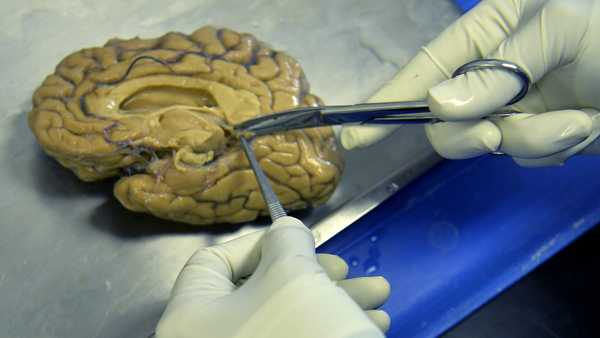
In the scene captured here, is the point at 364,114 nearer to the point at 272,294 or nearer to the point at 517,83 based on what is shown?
the point at 517,83

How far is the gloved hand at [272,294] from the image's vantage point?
1.01m

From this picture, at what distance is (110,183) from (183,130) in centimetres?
35

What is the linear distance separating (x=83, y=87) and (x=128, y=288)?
1.95 feet

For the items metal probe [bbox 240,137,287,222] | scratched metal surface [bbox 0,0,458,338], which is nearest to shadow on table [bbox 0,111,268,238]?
scratched metal surface [bbox 0,0,458,338]

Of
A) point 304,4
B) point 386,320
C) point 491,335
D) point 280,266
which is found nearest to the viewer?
point 280,266

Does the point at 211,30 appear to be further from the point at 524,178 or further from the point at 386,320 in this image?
the point at 524,178

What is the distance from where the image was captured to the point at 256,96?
1.61 meters

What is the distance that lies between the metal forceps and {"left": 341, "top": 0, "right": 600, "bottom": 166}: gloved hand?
0.08 feet

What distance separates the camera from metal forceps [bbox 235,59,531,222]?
1.26m

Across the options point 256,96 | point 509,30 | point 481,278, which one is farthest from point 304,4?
point 481,278

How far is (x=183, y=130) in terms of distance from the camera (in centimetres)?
156

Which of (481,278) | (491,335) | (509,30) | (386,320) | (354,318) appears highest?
(509,30)

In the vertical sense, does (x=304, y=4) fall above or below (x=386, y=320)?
above

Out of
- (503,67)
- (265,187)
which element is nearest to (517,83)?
(503,67)
